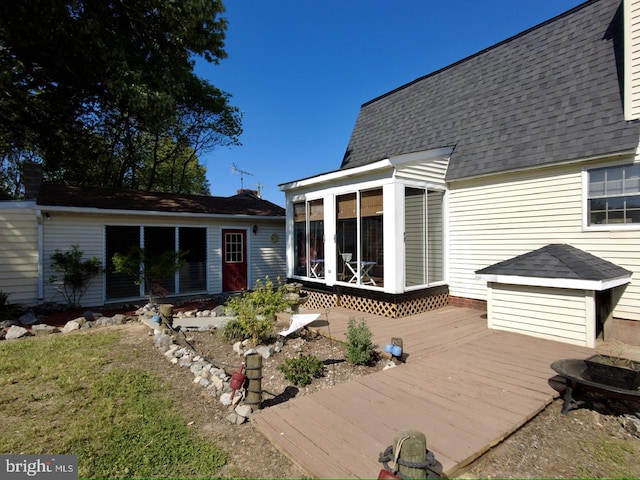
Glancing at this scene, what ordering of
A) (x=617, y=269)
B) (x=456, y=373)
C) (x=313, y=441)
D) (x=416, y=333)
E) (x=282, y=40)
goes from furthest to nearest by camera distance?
(x=282, y=40) → (x=416, y=333) → (x=617, y=269) → (x=456, y=373) → (x=313, y=441)

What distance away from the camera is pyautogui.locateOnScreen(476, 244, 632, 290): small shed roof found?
4.89 metres

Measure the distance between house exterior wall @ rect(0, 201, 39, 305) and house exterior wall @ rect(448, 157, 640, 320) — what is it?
10482 mm

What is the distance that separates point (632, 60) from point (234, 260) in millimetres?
10956

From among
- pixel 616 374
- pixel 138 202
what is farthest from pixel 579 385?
pixel 138 202

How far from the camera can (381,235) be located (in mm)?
7125

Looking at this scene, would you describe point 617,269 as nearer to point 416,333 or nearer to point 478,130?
point 416,333

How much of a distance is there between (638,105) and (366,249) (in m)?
5.29

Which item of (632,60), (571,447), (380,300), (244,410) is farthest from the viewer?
(380,300)

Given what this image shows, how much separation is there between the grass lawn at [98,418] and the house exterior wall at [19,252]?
390 cm

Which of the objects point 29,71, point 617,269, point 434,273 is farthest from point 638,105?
point 29,71

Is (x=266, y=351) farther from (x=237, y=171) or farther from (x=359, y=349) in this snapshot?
(x=237, y=171)

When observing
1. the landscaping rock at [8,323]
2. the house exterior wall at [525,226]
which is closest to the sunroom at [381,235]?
the house exterior wall at [525,226]

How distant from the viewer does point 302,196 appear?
894 centimetres

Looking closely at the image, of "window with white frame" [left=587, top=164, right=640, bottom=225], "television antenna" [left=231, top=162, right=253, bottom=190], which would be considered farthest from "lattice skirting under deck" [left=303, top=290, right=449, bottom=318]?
"television antenna" [left=231, top=162, right=253, bottom=190]
